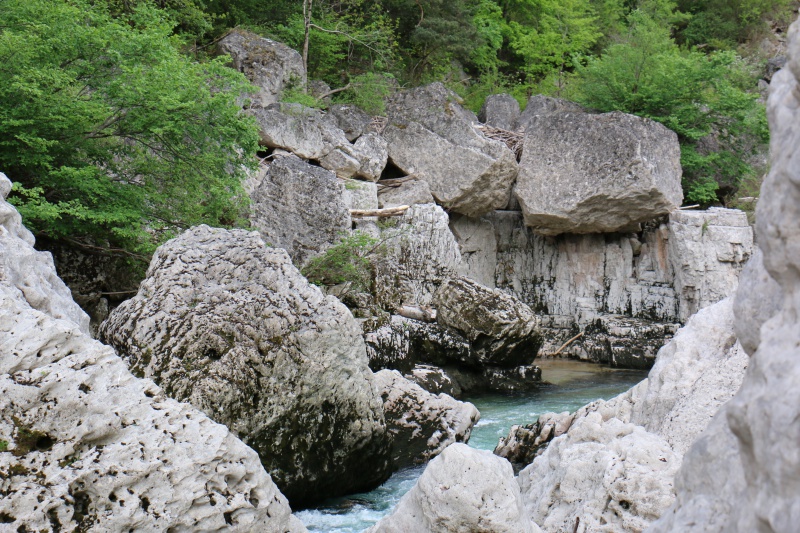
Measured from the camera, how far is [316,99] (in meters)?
19.6

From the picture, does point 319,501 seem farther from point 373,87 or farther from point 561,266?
point 373,87

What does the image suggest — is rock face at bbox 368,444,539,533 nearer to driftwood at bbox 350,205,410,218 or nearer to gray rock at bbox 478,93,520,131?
driftwood at bbox 350,205,410,218

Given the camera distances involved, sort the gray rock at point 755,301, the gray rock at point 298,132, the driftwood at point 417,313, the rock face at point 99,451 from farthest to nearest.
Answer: the gray rock at point 298,132 < the driftwood at point 417,313 < the rock face at point 99,451 < the gray rock at point 755,301

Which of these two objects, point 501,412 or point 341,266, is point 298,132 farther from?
point 501,412

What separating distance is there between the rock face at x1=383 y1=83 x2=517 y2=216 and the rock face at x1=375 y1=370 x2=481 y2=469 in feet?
31.5

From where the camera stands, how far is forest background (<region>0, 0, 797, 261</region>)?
32.2ft

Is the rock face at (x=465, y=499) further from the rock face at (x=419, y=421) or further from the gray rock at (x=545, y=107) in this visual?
the gray rock at (x=545, y=107)

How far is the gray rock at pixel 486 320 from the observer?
1312cm

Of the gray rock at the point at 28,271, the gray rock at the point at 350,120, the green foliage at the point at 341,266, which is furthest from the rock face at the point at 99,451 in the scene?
the gray rock at the point at 350,120

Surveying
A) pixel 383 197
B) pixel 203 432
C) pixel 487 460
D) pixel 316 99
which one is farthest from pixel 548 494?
pixel 316 99

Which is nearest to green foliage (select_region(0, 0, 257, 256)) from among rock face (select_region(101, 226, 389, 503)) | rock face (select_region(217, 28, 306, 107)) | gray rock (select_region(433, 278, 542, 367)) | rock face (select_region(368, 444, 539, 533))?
rock face (select_region(101, 226, 389, 503))

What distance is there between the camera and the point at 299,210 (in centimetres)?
1386

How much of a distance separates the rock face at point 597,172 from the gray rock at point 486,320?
4.59 meters

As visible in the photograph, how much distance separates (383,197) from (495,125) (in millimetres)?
5529
